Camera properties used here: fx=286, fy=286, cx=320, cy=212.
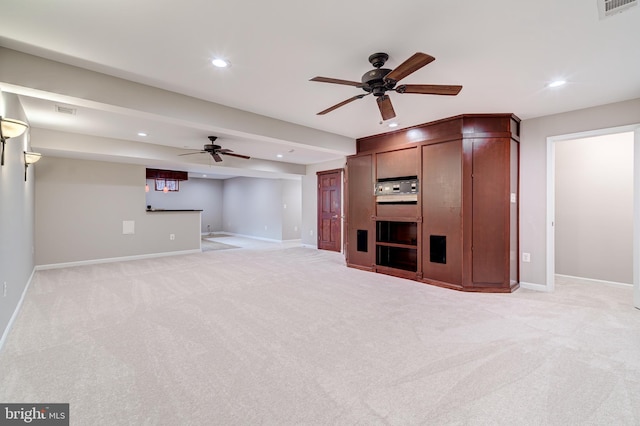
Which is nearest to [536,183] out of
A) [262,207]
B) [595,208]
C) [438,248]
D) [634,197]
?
[634,197]

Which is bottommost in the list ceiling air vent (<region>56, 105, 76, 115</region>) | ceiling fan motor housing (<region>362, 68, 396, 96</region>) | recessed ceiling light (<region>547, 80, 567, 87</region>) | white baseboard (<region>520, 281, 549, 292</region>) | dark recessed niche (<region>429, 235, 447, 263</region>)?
white baseboard (<region>520, 281, 549, 292</region>)

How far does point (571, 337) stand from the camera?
2.57 m

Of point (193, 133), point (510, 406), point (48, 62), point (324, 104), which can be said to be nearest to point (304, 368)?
point (510, 406)

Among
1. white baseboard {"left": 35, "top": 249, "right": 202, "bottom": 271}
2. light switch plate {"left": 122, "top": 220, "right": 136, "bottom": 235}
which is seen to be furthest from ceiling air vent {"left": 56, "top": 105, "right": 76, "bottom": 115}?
white baseboard {"left": 35, "top": 249, "right": 202, "bottom": 271}

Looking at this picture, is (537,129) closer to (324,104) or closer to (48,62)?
(324,104)

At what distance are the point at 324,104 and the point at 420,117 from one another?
1.49 metres

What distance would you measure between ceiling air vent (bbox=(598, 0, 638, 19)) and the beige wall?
25.0 ft

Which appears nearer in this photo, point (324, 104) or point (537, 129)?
point (324, 104)

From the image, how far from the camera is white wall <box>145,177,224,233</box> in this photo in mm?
10047

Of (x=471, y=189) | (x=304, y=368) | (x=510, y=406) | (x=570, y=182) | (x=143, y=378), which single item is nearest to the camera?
(x=510, y=406)

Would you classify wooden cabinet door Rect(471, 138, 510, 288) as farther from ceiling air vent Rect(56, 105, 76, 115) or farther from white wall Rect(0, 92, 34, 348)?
ceiling air vent Rect(56, 105, 76, 115)

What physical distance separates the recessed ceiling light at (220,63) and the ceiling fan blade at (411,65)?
145cm

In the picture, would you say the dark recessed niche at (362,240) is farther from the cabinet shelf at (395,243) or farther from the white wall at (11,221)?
the white wall at (11,221)

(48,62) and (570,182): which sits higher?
(48,62)
